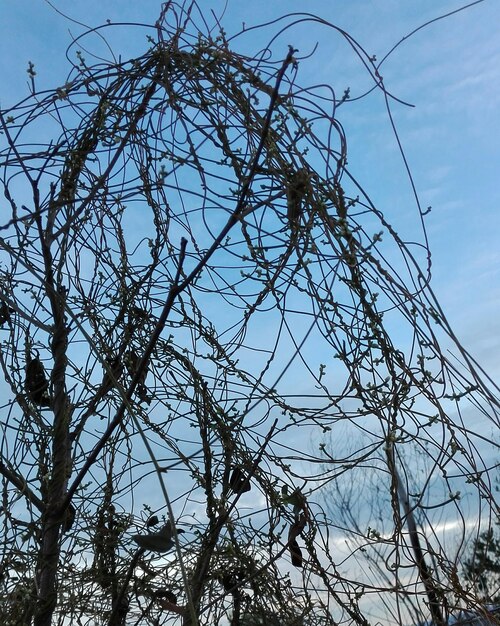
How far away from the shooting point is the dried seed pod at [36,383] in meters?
1.58

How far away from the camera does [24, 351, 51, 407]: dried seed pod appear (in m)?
1.58

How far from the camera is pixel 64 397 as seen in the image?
62.6 inches

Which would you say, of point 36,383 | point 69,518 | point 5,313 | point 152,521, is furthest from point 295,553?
point 5,313

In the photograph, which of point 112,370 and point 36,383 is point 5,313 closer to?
point 36,383

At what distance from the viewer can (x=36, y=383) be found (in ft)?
5.21

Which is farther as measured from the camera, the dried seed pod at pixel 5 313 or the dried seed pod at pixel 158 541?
the dried seed pod at pixel 5 313

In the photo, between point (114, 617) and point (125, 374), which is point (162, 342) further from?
point (114, 617)

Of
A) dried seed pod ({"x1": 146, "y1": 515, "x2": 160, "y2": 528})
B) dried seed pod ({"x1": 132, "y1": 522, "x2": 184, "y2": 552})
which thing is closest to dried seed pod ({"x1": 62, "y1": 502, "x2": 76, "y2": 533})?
dried seed pod ({"x1": 146, "y1": 515, "x2": 160, "y2": 528})

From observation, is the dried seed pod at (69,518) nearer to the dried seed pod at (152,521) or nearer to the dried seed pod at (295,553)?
the dried seed pod at (152,521)

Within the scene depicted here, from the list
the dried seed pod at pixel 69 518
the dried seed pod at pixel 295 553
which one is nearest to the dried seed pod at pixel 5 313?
the dried seed pod at pixel 69 518

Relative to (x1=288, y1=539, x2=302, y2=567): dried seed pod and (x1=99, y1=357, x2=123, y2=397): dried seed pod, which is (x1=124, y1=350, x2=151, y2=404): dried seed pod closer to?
(x1=99, y1=357, x2=123, y2=397): dried seed pod

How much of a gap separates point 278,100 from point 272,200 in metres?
0.19

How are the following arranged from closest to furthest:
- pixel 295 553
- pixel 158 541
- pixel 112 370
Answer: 1. pixel 158 541
2. pixel 295 553
3. pixel 112 370

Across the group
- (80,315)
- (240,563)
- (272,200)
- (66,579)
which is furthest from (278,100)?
(66,579)
